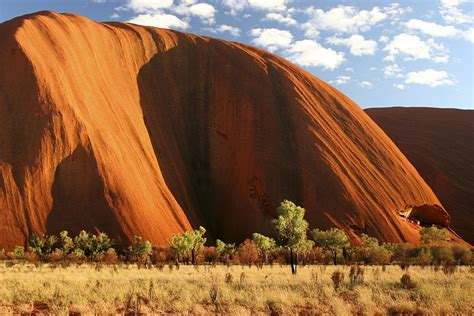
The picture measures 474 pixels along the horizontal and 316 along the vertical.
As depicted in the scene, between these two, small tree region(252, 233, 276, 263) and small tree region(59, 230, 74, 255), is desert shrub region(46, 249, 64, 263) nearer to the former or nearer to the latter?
small tree region(59, 230, 74, 255)

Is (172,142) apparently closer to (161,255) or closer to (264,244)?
(161,255)

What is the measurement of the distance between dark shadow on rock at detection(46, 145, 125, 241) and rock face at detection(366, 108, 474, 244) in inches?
2210

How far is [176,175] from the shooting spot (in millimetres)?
53750

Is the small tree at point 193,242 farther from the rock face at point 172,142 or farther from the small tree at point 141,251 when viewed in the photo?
the rock face at point 172,142

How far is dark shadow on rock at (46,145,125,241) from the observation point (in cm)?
4034

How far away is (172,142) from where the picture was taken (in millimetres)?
56969

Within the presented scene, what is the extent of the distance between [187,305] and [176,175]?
42.1 m

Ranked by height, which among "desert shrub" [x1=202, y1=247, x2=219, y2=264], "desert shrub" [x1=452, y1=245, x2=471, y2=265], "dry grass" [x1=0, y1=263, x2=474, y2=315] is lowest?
"desert shrub" [x1=452, y1=245, x2=471, y2=265]

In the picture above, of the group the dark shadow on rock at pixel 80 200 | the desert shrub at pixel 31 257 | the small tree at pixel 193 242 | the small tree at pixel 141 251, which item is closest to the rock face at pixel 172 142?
the dark shadow on rock at pixel 80 200

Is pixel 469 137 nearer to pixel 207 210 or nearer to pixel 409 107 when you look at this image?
pixel 409 107

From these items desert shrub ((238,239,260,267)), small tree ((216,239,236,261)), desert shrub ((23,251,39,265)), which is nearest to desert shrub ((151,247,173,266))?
small tree ((216,239,236,261))

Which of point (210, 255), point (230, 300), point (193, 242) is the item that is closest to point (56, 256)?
point (193, 242)

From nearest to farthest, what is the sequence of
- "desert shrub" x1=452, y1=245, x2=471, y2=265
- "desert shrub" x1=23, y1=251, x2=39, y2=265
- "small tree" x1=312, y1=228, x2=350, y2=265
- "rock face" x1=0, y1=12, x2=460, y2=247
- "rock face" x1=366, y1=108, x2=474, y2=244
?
"desert shrub" x1=23, y1=251, x2=39, y2=265
"small tree" x1=312, y1=228, x2=350, y2=265
"desert shrub" x1=452, y1=245, x2=471, y2=265
"rock face" x1=0, y1=12, x2=460, y2=247
"rock face" x1=366, y1=108, x2=474, y2=244

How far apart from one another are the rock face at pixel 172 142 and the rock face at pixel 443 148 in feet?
59.4
